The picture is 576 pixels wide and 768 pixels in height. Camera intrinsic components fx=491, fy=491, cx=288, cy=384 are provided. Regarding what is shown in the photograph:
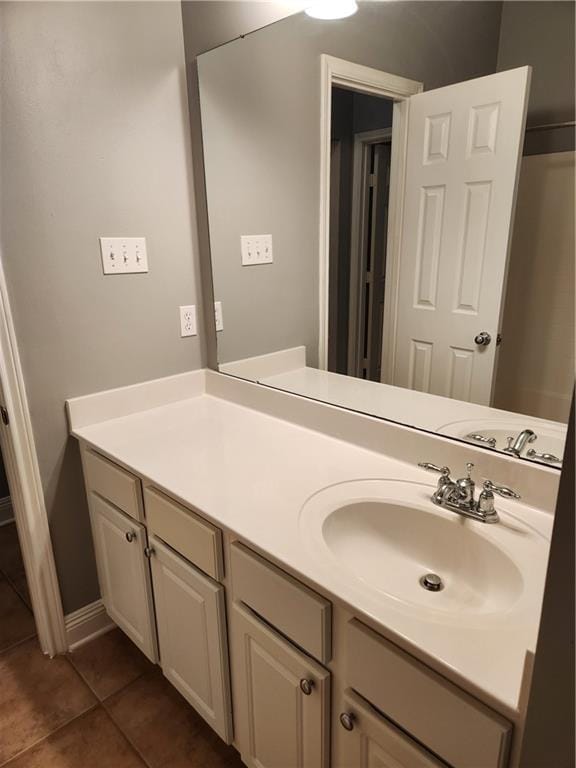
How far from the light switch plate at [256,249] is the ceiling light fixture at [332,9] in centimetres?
64

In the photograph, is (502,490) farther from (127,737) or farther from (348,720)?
(127,737)

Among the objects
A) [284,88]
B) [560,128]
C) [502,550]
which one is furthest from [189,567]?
[284,88]

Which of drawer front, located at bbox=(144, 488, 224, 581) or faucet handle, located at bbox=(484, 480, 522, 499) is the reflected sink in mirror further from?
drawer front, located at bbox=(144, 488, 224, 581)

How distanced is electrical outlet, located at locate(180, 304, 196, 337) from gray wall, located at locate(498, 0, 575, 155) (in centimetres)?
122

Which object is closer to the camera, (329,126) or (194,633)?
(194,633)

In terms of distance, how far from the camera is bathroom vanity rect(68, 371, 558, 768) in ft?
2.46

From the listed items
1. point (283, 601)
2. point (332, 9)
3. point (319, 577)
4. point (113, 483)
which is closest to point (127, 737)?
point (113, 483)

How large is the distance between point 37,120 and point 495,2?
Answer: 1.21 m

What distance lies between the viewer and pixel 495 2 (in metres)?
1.03

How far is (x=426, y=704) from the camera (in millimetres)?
752

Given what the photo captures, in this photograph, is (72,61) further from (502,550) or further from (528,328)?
(502,550)

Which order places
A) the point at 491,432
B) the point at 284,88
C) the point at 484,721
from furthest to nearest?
1. the point at 284,88
2. the point at 491,432
3. the point at 484,721

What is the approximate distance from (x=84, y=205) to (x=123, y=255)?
0.19 meters

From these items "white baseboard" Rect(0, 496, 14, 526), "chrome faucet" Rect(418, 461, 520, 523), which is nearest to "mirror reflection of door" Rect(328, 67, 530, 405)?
"chrome faucet" Rect(418, 461, 520, 523)
